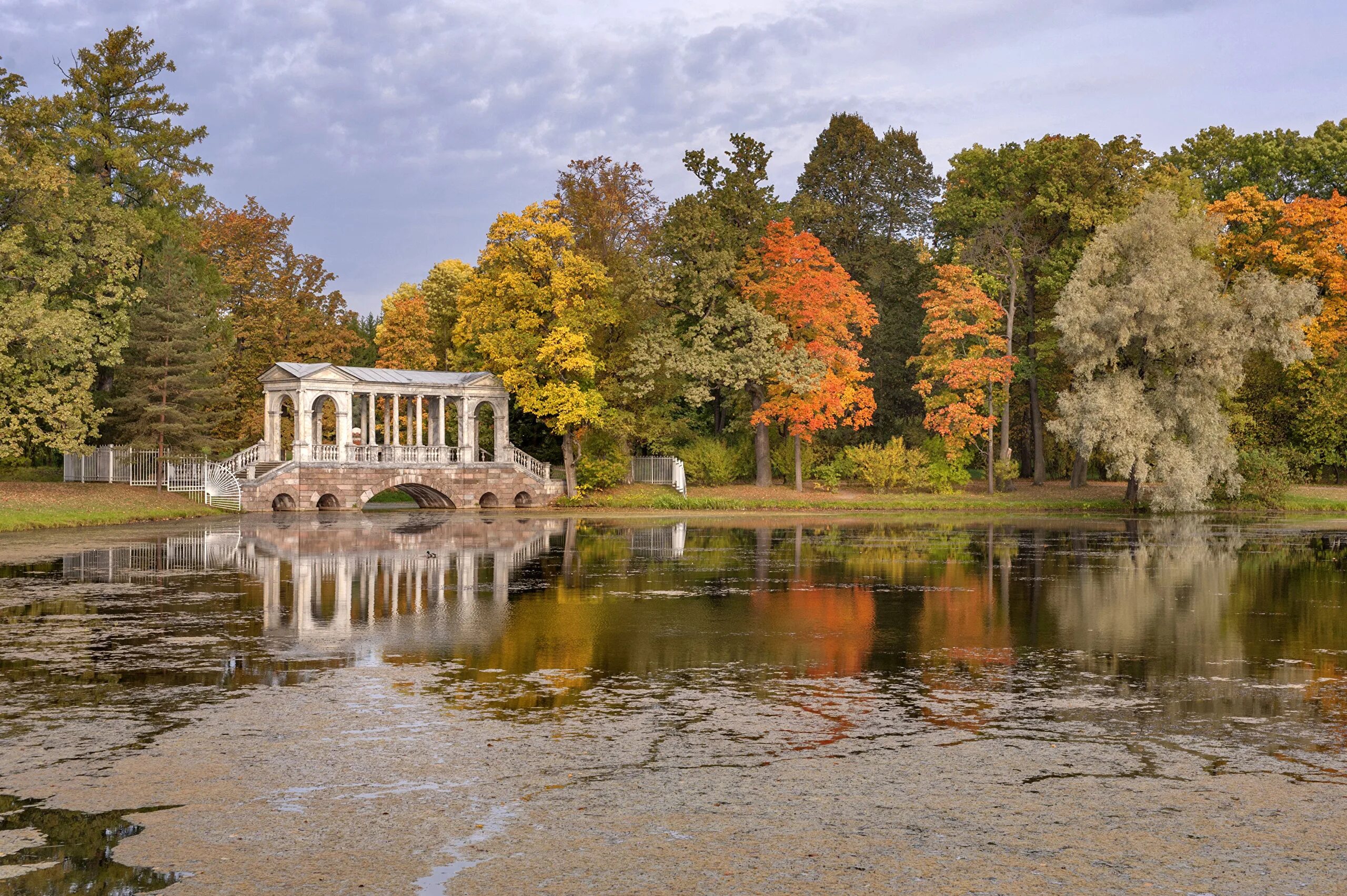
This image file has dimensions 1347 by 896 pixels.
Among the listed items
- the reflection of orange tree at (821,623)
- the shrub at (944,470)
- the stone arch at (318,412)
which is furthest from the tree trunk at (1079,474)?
the reflection of orange tree at (821,623)

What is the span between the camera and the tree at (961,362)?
54.5m

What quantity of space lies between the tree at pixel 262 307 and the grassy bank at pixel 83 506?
50.0ft

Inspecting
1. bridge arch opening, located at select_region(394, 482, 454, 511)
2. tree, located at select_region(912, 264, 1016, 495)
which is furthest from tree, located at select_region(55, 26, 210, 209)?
tree, located at select_region(912, 264, 1016, 495)

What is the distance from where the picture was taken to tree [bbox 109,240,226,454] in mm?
49562

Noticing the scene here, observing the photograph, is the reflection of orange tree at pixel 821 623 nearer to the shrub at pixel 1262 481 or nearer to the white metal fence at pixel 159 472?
the white metal fence at pixel 159 472

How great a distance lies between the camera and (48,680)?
38.5 feet

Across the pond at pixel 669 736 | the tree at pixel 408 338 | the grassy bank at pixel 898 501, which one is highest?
the tree at pixel 408 338

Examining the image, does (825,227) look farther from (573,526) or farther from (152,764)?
(152,764)

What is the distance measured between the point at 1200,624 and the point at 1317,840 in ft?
32.7

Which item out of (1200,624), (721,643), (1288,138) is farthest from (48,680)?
(1288,138)

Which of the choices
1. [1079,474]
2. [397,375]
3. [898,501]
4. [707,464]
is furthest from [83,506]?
[1079,474]

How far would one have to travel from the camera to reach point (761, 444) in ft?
185

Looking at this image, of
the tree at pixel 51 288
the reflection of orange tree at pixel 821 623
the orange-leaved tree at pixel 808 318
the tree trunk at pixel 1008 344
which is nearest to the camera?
the reflection of orange tree at pixel 821 623

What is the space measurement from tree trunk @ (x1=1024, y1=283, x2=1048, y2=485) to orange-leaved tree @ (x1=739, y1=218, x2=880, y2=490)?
26.3 ft
